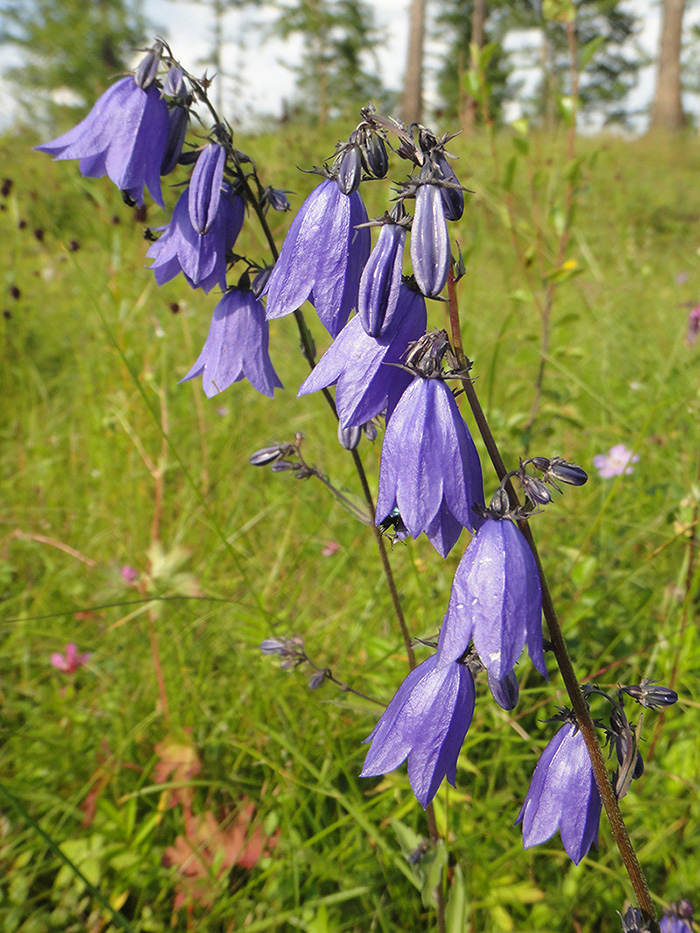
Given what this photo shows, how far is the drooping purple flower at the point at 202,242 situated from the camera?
130 centimetres

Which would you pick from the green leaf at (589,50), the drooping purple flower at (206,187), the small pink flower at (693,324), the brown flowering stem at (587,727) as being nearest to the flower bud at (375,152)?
the brown flowering stem at (587,727)

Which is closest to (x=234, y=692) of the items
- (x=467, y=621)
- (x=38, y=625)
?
(x=38, y=625)

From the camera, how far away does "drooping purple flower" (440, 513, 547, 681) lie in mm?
830

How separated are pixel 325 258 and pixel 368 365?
9.9 inches

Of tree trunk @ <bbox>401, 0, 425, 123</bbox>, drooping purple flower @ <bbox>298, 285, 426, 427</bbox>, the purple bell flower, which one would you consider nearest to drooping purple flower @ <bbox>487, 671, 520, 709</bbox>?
drooping purple flower @ <bbox>298, 285, 426, 427</bbox>

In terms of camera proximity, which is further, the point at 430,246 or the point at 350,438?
the point at 350,438

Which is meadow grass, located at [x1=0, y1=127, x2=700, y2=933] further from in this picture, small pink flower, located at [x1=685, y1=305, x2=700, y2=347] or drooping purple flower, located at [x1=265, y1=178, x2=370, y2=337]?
drooping purple flower, located at [x1=265, y1=178, x2=370, y2=337]

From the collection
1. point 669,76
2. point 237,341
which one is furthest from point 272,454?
point 669,76

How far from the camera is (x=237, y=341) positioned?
1.40 m

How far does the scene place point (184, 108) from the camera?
1267mm

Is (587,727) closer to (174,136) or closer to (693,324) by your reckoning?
(174,136)

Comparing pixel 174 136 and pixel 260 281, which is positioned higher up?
pixel 174 136

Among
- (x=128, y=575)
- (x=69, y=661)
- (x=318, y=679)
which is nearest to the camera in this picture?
(x=318, y=679)

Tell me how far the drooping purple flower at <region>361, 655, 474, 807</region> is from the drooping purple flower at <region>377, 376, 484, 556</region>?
0.83 feet
